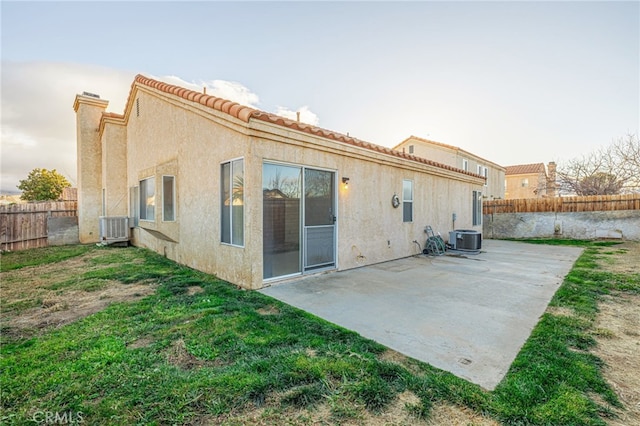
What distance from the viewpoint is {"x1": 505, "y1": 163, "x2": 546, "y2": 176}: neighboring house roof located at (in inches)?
1225

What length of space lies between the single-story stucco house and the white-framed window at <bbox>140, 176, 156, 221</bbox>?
0.05 metres

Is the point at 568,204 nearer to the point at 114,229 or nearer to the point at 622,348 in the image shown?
the point at 622,348

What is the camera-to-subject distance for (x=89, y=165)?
1264 cm

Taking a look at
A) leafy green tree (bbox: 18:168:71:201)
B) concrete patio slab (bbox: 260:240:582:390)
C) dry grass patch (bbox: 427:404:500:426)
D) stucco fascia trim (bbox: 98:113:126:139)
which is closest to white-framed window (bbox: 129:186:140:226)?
stucco fascia trim (bbox: 98:113:126:139)

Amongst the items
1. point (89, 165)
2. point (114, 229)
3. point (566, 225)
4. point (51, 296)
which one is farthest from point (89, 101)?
point (566, 225)

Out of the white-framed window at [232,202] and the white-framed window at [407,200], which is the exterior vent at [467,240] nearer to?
the white-framed window at [407,200]

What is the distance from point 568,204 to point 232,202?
674 inches

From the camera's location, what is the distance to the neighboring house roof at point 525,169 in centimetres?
3112

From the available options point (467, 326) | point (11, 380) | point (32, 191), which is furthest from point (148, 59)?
point (32, 191)

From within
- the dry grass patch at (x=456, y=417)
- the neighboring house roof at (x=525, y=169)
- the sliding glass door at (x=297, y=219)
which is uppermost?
the neighboring house roof at (x=525, y=169)

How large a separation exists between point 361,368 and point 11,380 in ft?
10.2

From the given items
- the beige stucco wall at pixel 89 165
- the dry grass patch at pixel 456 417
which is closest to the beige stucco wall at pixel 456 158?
the beige stucco wall at pixel 89 165

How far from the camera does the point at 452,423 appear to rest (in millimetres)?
1989

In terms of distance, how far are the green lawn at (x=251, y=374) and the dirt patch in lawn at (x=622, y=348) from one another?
0.09 meters
